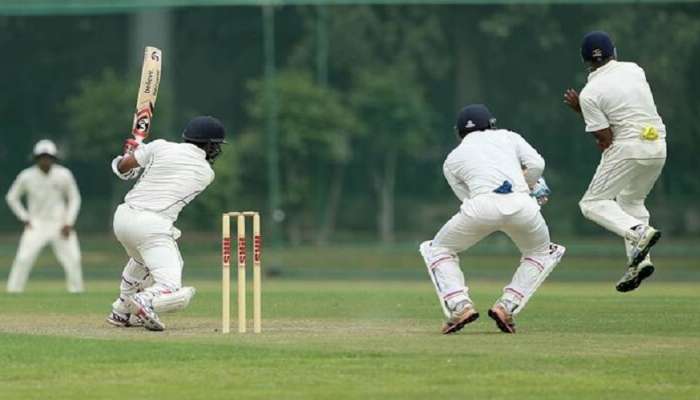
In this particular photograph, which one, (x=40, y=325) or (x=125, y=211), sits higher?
(x=125, y=211)

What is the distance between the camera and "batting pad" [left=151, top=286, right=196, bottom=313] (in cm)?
1155

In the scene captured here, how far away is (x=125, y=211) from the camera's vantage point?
12.0 meters

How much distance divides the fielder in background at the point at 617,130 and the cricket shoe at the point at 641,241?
0.06ft

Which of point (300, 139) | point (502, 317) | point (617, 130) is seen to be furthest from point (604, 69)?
point (300, 139)

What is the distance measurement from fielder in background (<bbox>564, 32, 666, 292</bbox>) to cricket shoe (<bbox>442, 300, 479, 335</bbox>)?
2.00m

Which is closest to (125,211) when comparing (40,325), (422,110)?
(40,325)

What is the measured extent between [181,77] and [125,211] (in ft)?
49.5

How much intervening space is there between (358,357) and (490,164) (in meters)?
2.05

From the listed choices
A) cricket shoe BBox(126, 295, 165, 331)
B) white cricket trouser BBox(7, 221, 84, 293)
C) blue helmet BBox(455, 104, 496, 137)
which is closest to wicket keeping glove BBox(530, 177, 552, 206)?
blue helmet BBox(455, 104, 496, 137)

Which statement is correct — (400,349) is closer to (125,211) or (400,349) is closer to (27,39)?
(125,211)

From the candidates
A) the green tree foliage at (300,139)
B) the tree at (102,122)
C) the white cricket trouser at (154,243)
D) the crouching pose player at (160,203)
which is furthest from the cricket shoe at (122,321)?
the tree at (102,122)

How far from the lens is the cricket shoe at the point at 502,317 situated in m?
11.4

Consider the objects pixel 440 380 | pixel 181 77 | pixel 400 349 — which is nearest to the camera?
pixel 440 380

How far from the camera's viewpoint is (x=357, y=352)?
10219 mm
